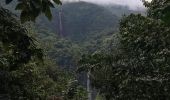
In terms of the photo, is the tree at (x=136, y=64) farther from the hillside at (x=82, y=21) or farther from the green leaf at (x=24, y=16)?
the hillside at (x=82, y=21)

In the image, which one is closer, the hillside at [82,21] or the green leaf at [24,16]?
the green leaf at [24,16]

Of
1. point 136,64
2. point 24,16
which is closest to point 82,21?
point 136,64

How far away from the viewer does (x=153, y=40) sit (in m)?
16.9

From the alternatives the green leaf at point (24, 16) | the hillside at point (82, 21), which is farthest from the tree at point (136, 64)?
the hillside at point (82, 21)

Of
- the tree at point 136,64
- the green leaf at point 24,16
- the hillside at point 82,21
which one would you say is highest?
the hillside at point 82,21

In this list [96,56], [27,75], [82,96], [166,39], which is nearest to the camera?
[166,39]

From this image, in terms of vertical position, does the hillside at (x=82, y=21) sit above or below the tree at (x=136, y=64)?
above

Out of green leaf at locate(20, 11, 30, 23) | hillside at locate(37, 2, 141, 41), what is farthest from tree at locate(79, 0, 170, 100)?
hillside at locate(37, 2, 141, 41)

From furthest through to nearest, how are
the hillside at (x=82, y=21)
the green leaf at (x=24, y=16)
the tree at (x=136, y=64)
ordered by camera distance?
the hillside at (x=82, y=21) < the tree at (x=136, y=64) < the green leaf at (x=24, y=16)

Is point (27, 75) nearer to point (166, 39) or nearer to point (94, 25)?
point (166, 39)

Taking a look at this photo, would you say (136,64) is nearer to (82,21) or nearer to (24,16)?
(24,16)

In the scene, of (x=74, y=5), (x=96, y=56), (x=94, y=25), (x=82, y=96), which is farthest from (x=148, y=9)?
(x=74, y=5)

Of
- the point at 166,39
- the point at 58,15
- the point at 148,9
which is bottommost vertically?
the point at 166,39

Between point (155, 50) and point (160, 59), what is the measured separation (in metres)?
1.15
